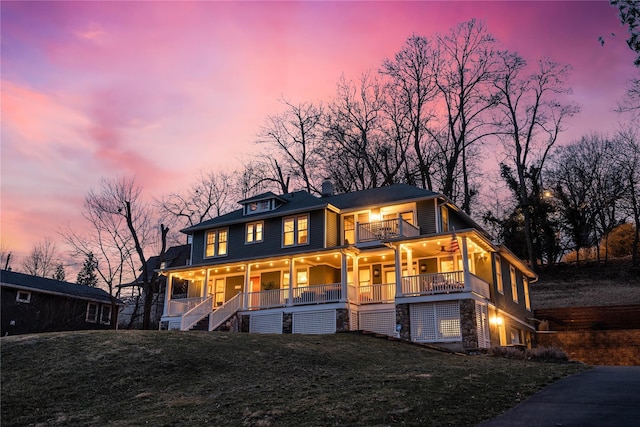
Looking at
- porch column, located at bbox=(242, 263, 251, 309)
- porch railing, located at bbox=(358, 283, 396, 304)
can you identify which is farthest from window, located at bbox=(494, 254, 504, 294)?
porch column, located at bbox=(242, 263, 251, 309)

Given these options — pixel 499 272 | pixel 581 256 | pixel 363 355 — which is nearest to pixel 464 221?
pixel 499 272

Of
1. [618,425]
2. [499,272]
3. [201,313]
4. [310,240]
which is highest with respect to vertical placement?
[310,240]

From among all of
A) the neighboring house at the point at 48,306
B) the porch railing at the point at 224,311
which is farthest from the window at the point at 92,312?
the porch railing at the point at 224,311

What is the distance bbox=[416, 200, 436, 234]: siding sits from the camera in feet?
81.8

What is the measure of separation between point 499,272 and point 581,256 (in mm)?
24135

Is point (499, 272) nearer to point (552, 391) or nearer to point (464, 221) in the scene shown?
point (464, 221)

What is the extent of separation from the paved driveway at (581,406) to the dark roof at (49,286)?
30539 mm

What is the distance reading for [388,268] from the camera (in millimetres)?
26281

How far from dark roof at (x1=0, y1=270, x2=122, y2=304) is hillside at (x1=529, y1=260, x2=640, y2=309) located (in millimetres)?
29356

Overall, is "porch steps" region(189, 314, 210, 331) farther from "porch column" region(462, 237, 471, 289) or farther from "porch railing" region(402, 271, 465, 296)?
"porch column" region(462, 237, 471, 289)

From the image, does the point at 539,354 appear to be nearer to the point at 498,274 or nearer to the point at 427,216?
the point at 498,274

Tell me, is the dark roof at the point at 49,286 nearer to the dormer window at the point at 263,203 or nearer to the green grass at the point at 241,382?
the dormer window at the point at 263,203

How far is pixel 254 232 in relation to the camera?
96.2 feet

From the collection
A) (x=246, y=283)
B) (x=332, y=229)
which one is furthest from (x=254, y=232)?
(x=332, y=229)
